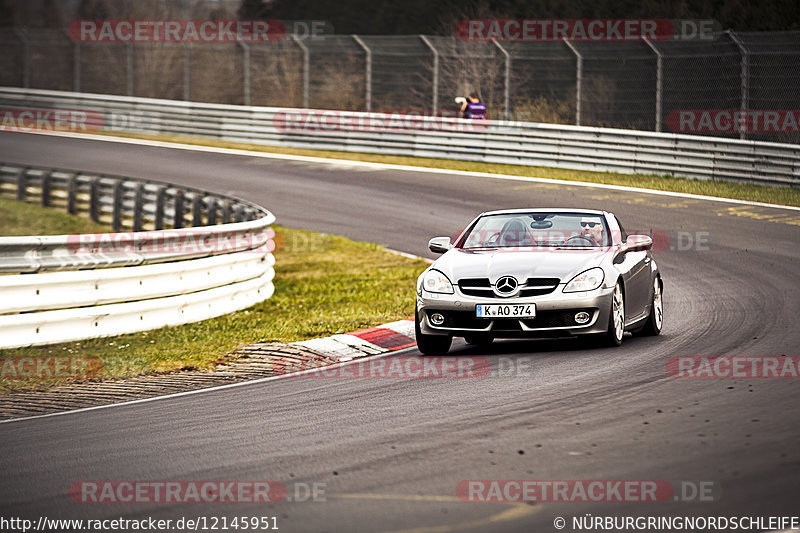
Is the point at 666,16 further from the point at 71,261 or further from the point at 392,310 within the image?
the point at 71,261

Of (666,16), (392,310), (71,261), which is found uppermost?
(666,16)

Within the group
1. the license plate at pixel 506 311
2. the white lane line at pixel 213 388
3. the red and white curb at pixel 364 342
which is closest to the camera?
the white lane line at pixel 213 388

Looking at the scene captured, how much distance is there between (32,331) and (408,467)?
5.72m

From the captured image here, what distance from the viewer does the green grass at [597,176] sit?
843 inches

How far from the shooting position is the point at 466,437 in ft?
21.6

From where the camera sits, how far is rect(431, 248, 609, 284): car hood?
980 cm

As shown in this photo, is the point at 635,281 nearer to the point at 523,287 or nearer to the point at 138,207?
the point at 523,287

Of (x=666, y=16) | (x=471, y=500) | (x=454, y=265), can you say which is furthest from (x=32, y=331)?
(x=666, y=16)

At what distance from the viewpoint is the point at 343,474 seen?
19.1 ft

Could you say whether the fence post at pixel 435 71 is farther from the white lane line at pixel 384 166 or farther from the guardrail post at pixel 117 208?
the guardrail post at pixel 117 208

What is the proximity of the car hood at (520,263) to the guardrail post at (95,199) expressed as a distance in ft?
44.5

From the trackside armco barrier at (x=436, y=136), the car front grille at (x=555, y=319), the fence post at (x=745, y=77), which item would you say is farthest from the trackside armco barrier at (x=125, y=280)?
the fence post at (x=745, y=77)

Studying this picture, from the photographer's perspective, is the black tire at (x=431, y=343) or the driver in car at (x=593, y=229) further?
the driver in car at (x=593, y=229)

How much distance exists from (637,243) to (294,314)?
436 centimetres
